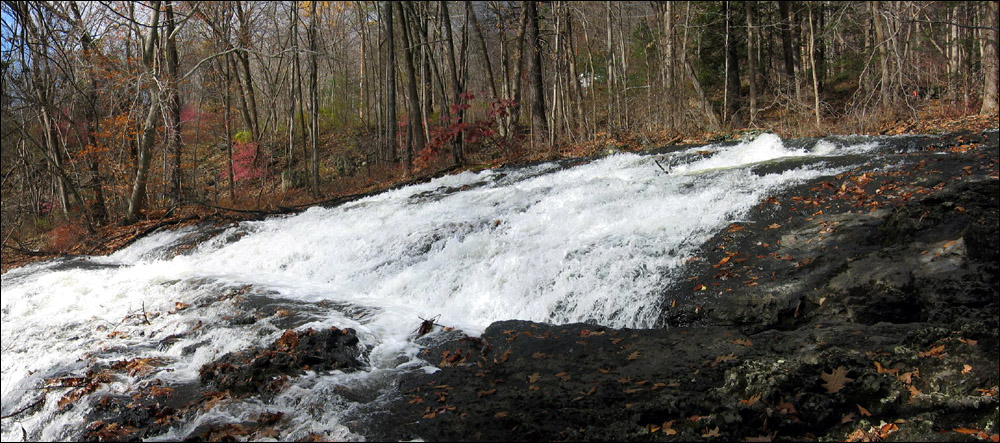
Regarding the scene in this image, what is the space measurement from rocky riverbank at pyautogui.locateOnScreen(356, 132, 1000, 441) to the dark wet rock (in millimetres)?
737

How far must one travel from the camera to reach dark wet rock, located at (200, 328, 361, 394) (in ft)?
14.6

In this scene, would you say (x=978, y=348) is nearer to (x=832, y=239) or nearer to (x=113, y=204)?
(x=832, y=239)

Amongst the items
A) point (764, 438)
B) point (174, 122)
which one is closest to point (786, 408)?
point (764, 438)

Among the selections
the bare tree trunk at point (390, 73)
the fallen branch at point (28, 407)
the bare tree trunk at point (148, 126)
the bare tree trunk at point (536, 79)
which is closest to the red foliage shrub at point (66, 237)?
Result: the bare tree trunk at point (148, 126)

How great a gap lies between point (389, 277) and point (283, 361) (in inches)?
121

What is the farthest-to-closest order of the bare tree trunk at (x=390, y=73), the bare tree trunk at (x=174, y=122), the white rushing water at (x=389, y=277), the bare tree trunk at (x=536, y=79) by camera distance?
the bare tree trunk at (x=536, y=79), the bare tree trunk at (x=390, y=73), the bare tree trunk at (x=174, y=122), the white rushing water at (x=389, y=277)

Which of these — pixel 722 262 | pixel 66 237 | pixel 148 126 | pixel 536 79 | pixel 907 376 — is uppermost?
pixel 536 79

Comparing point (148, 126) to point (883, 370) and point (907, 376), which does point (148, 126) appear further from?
point (907, 376)

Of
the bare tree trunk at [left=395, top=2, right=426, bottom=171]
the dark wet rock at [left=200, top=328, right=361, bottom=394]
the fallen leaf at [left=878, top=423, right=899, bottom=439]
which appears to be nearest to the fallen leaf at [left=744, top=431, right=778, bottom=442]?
the fallen leaf at [left=878, top=423, right=899, bottom=439]

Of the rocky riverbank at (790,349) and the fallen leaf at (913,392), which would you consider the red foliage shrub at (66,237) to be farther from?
the fallen leaf at (913,392)

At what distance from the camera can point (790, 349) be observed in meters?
4.17

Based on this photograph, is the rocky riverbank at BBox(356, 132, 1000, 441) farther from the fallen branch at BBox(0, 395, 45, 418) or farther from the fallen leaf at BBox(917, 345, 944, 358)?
the fallen branch at BBox(0, 395, 45, 418)

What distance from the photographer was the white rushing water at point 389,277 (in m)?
5.01

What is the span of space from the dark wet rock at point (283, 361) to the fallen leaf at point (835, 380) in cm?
342
